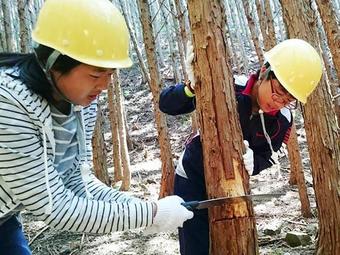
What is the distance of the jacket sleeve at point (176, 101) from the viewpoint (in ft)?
7.61

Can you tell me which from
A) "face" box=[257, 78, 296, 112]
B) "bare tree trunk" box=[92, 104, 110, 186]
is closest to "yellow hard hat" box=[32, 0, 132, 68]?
"face" box=[257, 78, 296, 112]

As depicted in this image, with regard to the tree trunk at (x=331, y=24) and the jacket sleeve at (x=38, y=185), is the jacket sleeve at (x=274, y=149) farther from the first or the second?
the tree trunk at (x=331, y=24)

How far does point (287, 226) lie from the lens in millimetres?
4613

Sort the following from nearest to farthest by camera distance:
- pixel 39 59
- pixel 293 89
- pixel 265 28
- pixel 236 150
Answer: pixel 39 59 < pixel 236 150 < pixel 293 89 < pixel 265 28

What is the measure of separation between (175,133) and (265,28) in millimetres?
5729

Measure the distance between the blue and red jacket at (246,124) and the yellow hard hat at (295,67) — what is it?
0.14m

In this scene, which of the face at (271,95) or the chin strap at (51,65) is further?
the face at (271,95)

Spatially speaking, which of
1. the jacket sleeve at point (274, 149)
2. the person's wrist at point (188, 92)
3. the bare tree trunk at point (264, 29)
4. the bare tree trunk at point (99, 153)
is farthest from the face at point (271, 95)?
the bare tree trunk at point (99, 153)

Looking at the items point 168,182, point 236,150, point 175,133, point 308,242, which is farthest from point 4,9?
point 236,150

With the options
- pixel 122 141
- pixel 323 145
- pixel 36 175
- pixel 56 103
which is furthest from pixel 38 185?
pixel 122 141

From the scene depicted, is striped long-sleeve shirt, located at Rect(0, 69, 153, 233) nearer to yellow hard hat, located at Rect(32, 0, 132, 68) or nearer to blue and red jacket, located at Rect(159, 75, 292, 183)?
yellow hard hat, located at Rect(32, 0, 132, 68)

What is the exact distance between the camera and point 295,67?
7.62 feet

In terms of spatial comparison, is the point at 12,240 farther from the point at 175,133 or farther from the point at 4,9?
the point at 175,133

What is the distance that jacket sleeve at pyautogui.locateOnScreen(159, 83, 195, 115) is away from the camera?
232 centimetres
